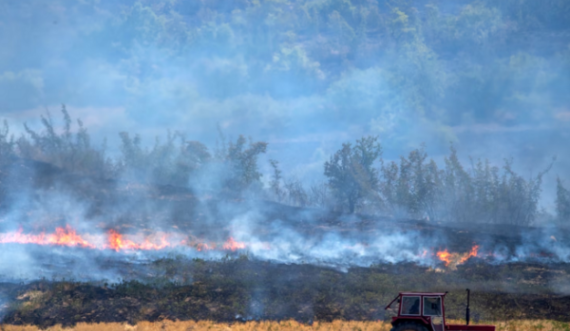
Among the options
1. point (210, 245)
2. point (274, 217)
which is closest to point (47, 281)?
point (210, 245)

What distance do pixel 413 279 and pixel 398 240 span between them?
1187cm

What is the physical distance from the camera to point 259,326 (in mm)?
21188

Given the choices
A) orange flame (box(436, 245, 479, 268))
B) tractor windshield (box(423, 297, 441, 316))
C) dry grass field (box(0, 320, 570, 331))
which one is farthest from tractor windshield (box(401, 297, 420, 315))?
orange flame (box(436, 245, 479, 268))

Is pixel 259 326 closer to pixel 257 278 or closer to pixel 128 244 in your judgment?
pixel 257 278

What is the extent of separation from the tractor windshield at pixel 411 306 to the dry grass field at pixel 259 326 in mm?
5696

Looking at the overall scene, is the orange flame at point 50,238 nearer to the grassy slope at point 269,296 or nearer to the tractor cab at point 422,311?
the grassy slope at point 269,296

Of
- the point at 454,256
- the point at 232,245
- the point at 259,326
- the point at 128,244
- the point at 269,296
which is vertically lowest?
the point at 259,326

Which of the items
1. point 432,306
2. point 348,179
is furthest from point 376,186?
point 432,306

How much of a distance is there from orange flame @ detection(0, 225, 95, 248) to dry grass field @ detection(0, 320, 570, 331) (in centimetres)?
1636

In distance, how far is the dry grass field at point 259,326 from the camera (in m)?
20.2

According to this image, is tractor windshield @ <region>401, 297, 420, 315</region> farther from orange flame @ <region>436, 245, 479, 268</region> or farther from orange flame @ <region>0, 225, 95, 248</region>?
orange flame @ <region>0, 225, 95, 248</region>

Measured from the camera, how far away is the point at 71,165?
7369 cm

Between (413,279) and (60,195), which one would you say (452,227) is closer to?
(413,279)

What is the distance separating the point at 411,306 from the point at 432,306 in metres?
0.64
